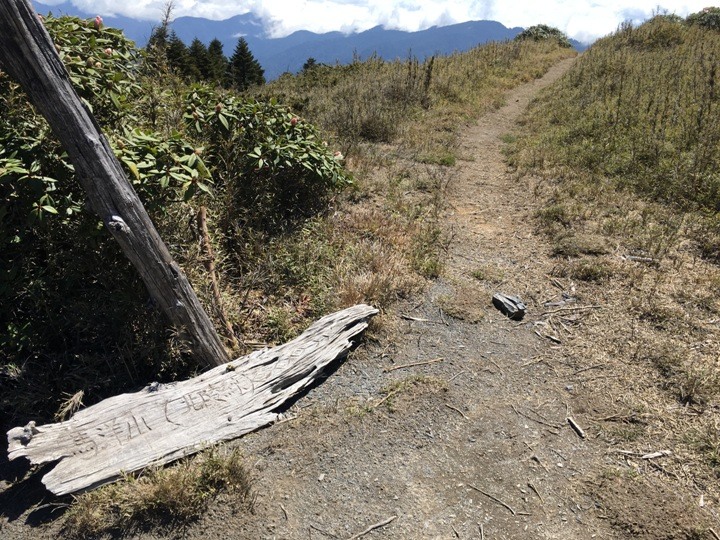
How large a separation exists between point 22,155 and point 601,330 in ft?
15.9

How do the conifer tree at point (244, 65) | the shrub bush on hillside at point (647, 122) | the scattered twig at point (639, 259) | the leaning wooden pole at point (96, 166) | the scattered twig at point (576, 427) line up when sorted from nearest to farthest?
the leaning wooden pole at point (96, 166), the scattered twig at point (576, 427), the scattered twig at point (639, 259), the shrub bush on hillside at point (647, 122), the conifer tree at point (244, 65)

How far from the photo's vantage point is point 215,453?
304 centimetres

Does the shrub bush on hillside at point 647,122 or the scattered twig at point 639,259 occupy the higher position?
the shrub bush on hillside at point 647,122

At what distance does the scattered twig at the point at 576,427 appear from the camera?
3.29m

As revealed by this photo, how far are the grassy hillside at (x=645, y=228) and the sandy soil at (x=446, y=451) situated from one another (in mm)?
393

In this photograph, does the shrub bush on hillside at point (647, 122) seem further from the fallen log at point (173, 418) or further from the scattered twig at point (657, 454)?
the fallen log at point (173, 418)

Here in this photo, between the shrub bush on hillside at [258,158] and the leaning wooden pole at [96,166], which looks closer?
the leaning wooden pole at [96,166]

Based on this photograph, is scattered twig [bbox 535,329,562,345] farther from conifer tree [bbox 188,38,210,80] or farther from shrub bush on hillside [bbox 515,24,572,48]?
shrub bush on hillside [bbox 515,24,572,48]

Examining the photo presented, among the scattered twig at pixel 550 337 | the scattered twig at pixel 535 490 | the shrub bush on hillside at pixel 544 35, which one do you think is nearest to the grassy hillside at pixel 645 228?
→ the scattered twig at pixel 550 337

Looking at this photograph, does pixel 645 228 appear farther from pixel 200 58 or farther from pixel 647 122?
pixel 200 58

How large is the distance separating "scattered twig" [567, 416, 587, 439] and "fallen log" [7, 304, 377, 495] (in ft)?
5.96

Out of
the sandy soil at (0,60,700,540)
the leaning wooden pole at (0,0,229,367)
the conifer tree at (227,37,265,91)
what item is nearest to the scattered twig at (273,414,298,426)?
the sandy soil at (0,60,700,540)

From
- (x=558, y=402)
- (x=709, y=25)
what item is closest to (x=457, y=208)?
(x=558, y=402)

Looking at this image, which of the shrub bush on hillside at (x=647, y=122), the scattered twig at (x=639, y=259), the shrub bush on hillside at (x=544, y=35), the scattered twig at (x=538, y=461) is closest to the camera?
the scattered twig at (x=538, y=461)
